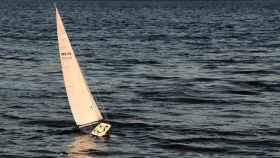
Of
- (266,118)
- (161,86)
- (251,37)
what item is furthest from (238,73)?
(251,37)

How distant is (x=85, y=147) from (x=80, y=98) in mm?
2811

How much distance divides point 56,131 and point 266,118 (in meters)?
13.6

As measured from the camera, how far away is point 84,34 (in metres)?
133

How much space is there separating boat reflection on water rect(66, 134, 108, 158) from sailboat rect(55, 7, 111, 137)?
1.86 ft

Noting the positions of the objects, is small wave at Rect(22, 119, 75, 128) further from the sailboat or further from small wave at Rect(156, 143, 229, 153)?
small wave at Rect(156, 143, 229, 153)

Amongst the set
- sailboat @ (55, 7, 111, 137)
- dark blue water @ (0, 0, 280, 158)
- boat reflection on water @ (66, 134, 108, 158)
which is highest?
sailboat @ (55, 7, 111, 137)

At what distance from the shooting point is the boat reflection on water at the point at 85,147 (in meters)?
37.4

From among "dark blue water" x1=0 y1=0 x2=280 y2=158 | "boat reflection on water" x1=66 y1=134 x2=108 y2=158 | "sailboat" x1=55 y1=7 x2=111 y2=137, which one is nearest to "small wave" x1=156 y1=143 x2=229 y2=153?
"dark blue water" x1=0 y1=0 x2=280 y2=158

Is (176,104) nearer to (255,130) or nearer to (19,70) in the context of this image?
(255,130)

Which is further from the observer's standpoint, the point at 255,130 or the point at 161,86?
the point at 161,86

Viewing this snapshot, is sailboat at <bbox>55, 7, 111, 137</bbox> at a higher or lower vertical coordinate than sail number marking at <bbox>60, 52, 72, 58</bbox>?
lower

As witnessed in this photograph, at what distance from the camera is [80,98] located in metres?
39.7

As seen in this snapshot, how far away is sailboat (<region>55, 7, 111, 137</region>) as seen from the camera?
38875 millimetres

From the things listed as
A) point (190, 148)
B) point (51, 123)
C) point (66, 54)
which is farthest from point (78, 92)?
point (190, 148)
